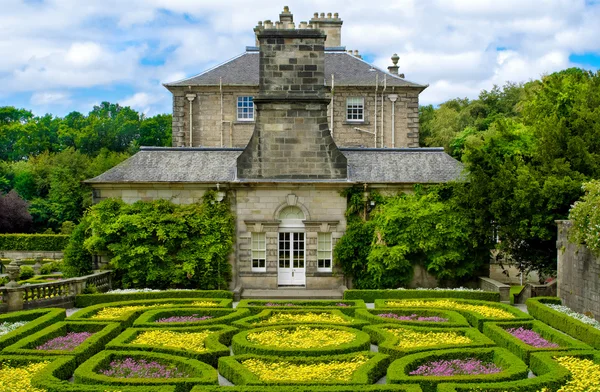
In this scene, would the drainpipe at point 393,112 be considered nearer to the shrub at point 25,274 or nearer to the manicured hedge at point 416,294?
the manicured hedge at point 416,294

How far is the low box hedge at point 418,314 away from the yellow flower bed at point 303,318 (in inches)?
27.4

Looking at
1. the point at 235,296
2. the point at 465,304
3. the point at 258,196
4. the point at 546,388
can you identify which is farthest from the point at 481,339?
the point at 258,196

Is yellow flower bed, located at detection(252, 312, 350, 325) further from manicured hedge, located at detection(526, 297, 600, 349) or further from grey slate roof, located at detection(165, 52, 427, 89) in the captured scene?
grey slate roof, located at detection(165, 52, 427, 89)

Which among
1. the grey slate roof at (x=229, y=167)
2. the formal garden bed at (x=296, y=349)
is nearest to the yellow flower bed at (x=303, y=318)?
the formal garden bed at (x=296, y=349)

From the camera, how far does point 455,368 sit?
43.4ft

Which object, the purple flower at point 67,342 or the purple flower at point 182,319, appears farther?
the purple flower at point 182,319

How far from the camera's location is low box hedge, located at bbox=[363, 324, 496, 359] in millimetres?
14109

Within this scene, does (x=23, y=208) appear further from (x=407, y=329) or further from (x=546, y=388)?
(x=546, y=388)

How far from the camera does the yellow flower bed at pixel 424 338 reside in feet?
49.8

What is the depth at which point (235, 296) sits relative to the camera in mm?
22328

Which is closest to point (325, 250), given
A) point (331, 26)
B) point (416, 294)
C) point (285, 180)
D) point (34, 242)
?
point (285, 180)

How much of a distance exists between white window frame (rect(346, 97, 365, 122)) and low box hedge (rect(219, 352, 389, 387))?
77.4 ft

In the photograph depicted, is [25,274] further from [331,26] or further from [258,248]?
[331,26]

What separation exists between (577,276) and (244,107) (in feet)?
72.4
